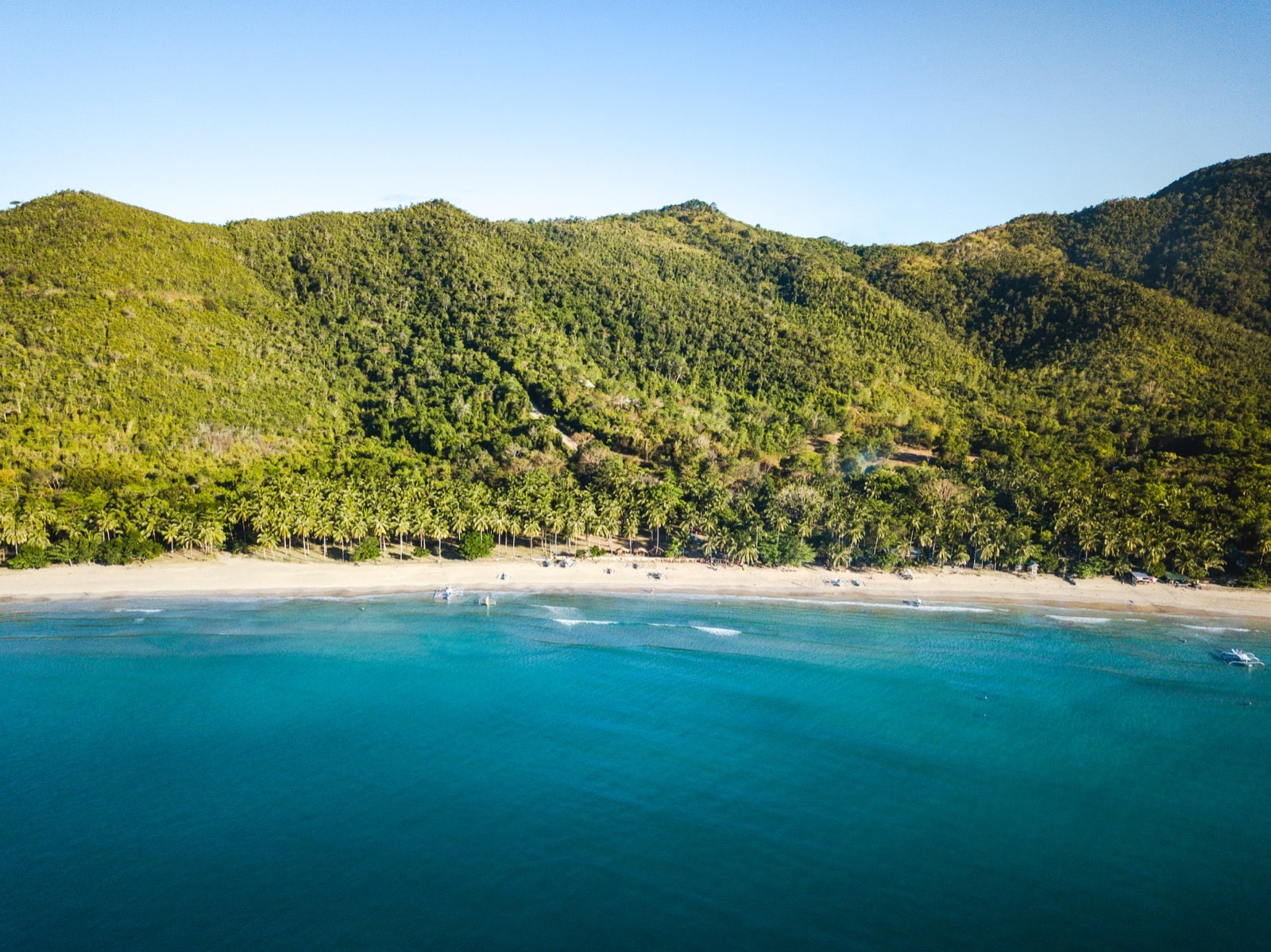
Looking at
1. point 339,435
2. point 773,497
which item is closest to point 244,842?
point 773,497

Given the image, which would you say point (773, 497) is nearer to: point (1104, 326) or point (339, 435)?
point (339, 435)

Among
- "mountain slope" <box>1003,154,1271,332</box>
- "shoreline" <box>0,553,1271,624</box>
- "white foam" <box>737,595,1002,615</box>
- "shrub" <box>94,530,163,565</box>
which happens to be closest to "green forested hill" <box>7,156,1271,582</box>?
"shrub" <box>94,530,163,565</box>

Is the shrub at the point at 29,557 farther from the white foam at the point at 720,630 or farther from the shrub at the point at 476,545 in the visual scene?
the white foam at the point at 720,630

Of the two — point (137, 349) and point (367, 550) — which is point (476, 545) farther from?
point (137, 349)

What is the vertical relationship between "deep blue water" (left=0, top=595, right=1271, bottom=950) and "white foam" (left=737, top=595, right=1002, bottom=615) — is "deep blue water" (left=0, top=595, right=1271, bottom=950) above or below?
below

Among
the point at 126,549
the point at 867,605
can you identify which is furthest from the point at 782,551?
the point at 126,549

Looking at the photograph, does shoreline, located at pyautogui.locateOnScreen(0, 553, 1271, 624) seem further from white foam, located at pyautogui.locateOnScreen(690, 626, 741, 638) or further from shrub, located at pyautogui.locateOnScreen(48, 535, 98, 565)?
white foam, located at pyautogui.locateOnScreen(690, 626, 741, 638)

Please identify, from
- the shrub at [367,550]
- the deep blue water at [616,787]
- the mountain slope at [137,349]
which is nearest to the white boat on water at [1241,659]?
the deep blue water at [616,787]
